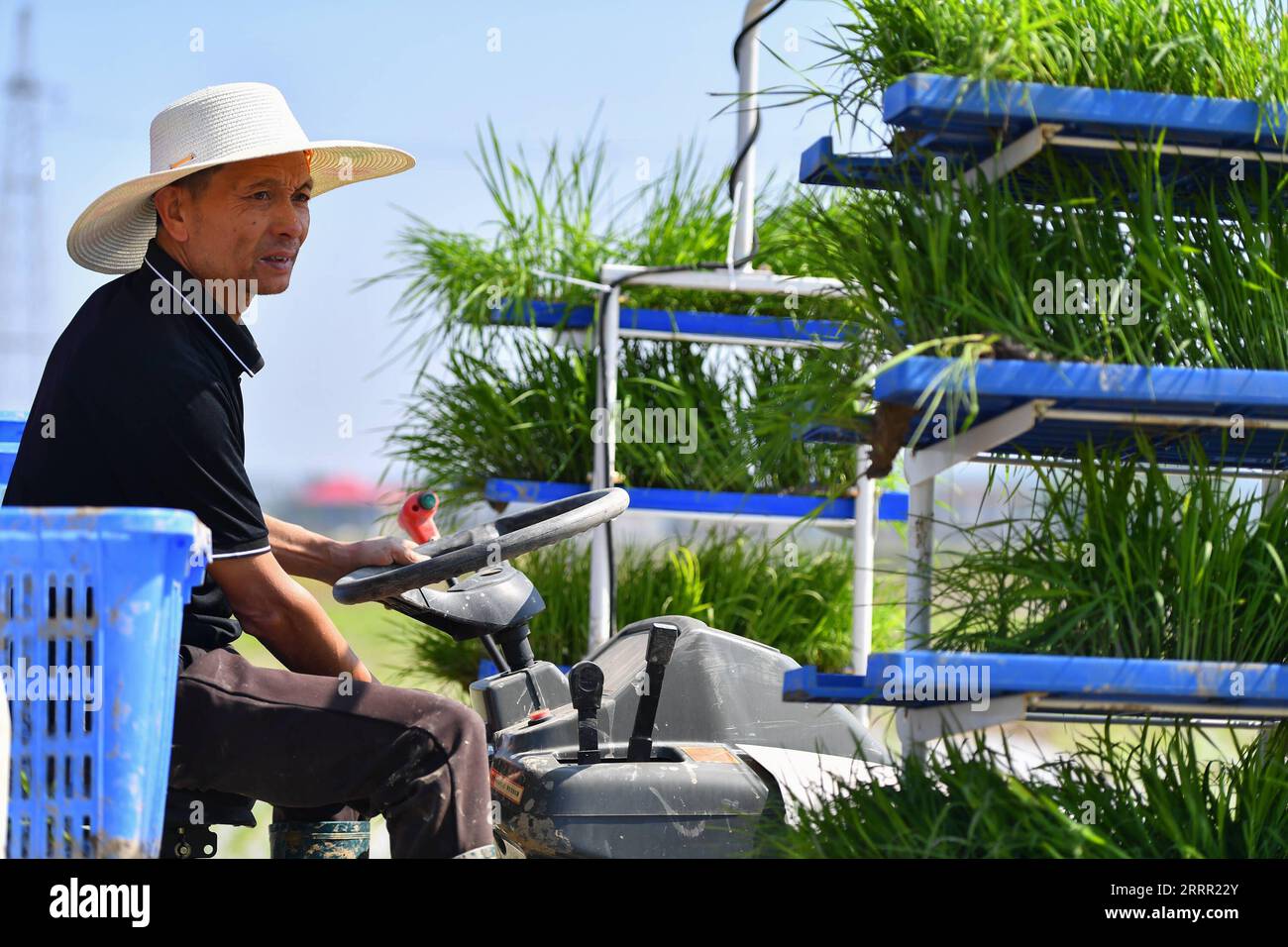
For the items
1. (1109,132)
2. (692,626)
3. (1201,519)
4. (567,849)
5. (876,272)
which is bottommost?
(567,849)

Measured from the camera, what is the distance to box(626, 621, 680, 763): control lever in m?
1.86

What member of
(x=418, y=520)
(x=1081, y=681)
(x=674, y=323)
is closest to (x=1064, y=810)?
(x=1081, y=681)

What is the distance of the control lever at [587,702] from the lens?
1.88 meters

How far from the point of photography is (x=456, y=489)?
4.07 m

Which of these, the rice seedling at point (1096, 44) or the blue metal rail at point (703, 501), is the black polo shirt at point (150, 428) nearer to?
the rice seedling at point (1096, 44)

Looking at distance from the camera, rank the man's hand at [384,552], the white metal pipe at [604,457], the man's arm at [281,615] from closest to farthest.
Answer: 1. the man's arm at [281,615]
2. the man's hand at [384,552]
3. the white metal pipe at [604,457]

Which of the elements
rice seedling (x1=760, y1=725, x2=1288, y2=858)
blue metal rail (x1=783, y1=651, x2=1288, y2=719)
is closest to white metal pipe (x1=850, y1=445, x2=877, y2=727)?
rice seedling (x1=760, y1=725, x2=1288, y2=858)

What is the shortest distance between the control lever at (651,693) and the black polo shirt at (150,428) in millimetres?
529

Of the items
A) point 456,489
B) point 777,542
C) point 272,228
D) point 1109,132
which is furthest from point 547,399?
point 1109,132

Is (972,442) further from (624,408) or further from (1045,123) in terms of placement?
(624,408)

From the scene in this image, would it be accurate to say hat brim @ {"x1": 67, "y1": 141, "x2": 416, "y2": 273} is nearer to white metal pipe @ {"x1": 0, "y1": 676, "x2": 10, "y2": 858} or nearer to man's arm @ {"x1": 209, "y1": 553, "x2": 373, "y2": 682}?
man's arm @ {"x1": 209, "y1": 553, "x2": 373, "y2": 682}

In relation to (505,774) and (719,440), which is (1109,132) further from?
(719,440)

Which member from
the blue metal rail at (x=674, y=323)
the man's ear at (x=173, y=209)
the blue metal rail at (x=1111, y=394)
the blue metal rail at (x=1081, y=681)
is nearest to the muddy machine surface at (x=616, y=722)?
the blue metal rail at (x=1081, y=681)

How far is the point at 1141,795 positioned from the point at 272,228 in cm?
144
